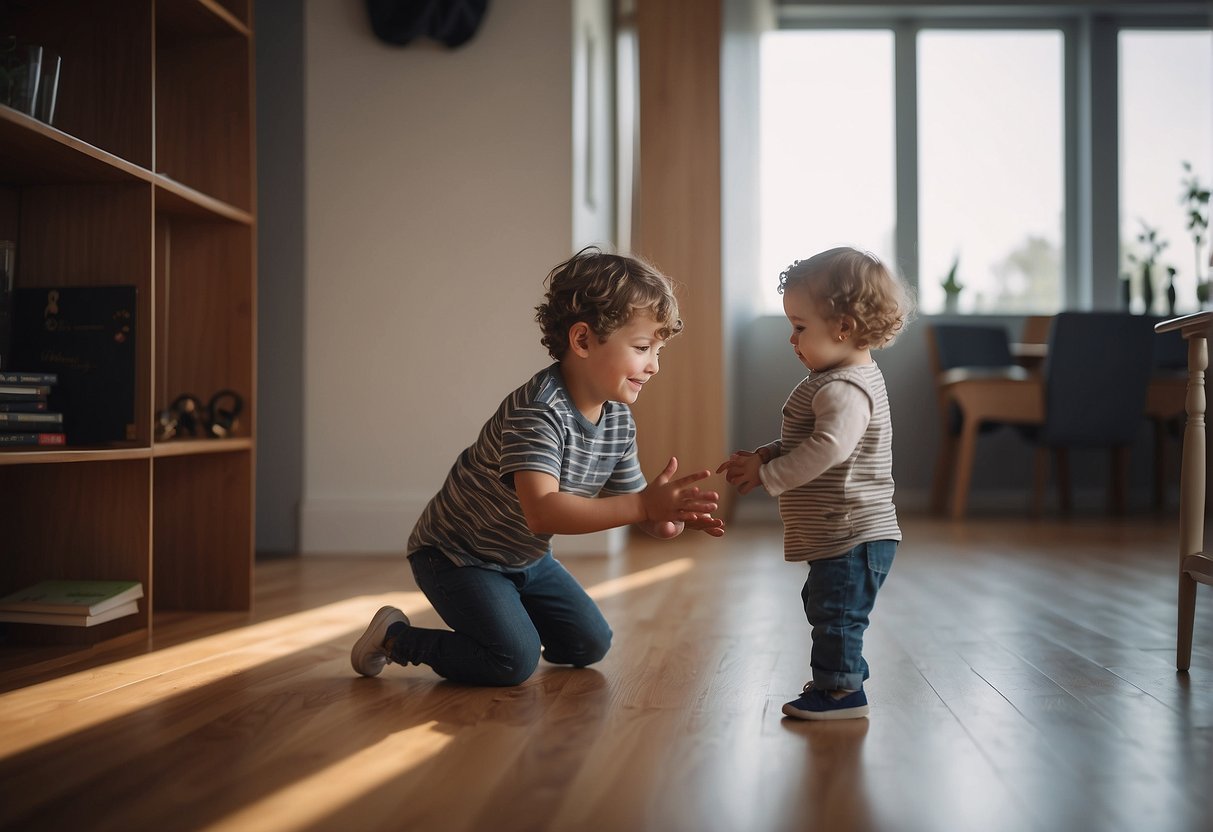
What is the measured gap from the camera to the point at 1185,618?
153 cm

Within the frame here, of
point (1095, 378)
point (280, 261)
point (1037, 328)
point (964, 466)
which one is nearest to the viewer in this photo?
point (280, 261)

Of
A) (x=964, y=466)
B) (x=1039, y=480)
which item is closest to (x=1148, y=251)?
(x=1039, y=480)

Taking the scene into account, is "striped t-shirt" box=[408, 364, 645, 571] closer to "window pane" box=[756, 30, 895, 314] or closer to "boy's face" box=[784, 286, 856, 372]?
"boy's face" box=[784, 286, 856, 372]

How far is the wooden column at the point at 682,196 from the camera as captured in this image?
388cm

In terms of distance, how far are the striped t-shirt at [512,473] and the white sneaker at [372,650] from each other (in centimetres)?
12

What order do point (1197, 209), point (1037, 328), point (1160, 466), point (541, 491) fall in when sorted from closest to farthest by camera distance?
point (541, 491)
point (1160, 466)
point (1037, 328)
point (1197, 209)

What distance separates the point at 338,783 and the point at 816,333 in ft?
2.46

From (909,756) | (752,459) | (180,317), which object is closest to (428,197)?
(180,317)

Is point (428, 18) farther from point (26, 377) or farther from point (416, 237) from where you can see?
point (26, 377)

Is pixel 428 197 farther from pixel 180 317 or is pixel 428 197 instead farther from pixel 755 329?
pixel 755 329

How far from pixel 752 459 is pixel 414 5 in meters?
2.23

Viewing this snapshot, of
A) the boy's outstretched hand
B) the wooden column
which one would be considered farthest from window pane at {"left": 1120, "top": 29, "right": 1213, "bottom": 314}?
the boy's outstretched hand

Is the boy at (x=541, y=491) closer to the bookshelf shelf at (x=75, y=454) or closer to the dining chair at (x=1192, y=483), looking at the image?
the bookshelf shelf at (x=75, y=454)

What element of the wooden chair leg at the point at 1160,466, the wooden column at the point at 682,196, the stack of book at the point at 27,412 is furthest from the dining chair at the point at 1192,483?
the wooden chair leg at the point at 1160,466
